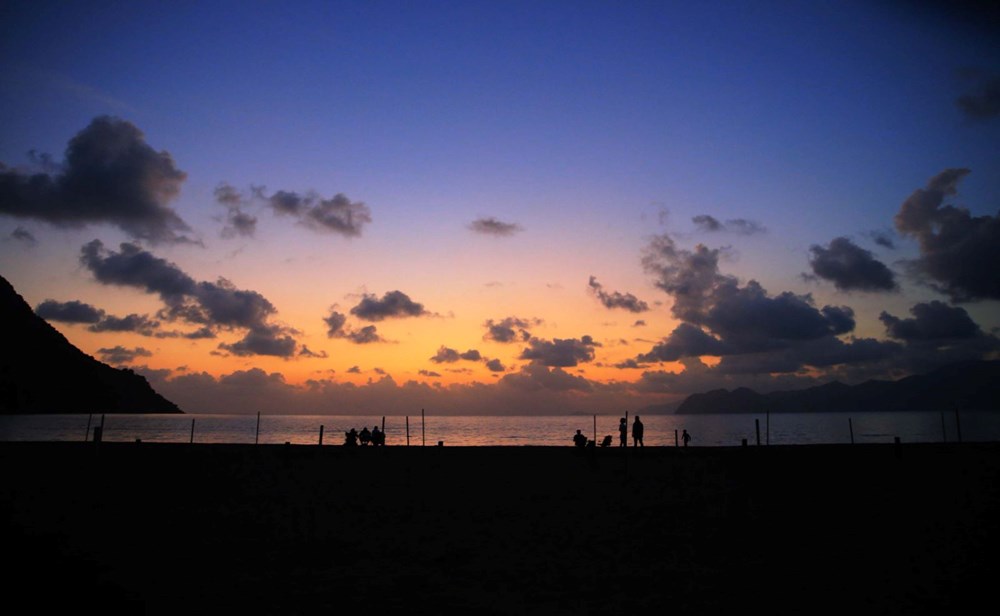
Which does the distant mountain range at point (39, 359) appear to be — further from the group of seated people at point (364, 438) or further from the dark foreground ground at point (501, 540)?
the dark foreground ground at point (501, 540)

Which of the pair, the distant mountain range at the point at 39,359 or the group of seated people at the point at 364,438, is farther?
the distant mountain range at the point at 39,359

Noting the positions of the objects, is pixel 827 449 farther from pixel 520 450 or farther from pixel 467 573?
pixel 467 573

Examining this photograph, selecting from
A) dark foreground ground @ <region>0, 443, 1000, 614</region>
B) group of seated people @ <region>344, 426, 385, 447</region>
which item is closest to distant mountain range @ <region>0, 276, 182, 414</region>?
group of seated people @ <region>344, 426, 385, 447</region>

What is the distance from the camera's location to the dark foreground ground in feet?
29.3

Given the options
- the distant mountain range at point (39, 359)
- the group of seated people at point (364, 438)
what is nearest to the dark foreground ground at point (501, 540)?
the group of seated people at point (364, 438)

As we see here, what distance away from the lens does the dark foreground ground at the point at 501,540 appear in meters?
8.95

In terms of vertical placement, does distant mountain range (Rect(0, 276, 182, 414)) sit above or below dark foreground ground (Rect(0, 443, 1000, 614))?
above

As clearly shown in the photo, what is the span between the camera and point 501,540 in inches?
520

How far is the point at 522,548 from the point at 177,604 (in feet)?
20.6

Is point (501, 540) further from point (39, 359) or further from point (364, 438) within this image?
point (39, 359)

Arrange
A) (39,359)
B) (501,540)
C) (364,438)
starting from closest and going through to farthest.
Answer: (501,540) → (364,438) → (39,359)

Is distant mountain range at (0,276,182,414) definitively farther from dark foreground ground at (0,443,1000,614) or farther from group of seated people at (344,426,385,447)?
dark foreground ground at (0,443,1000,614)

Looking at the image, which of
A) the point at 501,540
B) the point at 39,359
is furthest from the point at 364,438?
the point at 39,359

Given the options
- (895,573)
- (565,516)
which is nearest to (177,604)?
(565,516)
